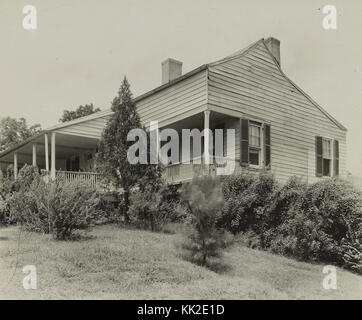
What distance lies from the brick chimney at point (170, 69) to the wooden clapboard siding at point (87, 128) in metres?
3.45

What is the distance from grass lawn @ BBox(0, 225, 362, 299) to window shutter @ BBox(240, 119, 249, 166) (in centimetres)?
494

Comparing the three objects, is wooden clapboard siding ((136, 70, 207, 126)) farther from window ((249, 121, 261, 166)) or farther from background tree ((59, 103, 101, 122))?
background tree ((59, 103, 101, 122))

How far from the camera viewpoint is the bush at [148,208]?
14.6m

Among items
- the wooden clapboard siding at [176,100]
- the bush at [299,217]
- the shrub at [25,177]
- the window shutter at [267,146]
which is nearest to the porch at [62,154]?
→ the shrub at [25,177]

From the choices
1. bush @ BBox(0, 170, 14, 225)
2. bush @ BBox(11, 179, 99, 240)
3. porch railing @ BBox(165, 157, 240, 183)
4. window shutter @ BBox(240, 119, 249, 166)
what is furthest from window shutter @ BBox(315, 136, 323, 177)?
bush @ BBox(0, 170, 14, 225)

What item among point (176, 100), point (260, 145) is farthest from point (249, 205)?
point (176, 100)

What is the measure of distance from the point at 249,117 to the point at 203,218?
854 cm

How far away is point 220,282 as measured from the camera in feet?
30.6

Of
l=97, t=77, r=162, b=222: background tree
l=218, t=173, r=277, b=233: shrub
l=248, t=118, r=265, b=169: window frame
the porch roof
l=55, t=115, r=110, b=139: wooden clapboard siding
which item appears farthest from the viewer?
l=55, t=115, r=110, b=139: wooden clapboard siding

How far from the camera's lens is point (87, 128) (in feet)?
66.8

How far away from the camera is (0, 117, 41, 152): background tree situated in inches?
1815
